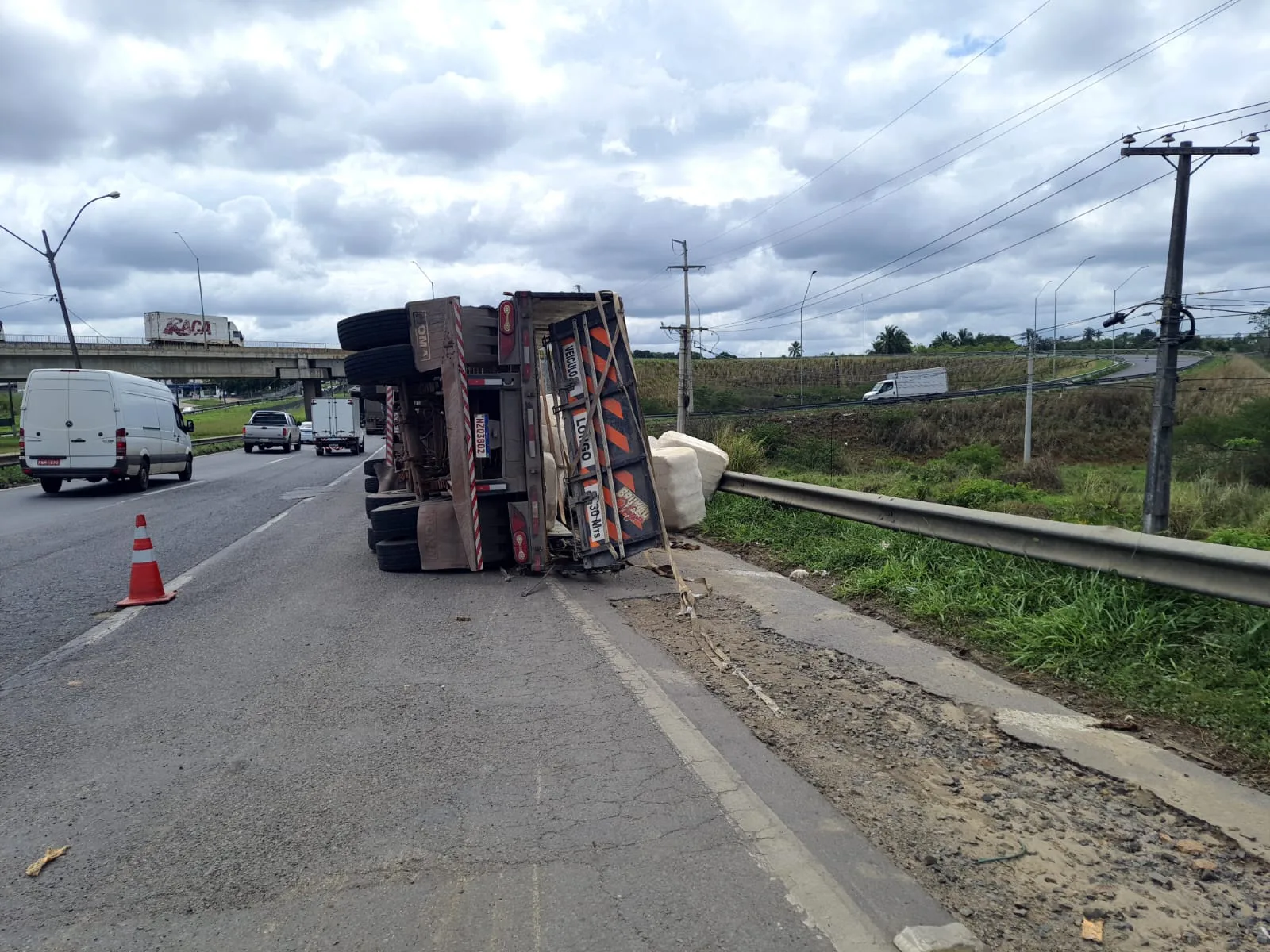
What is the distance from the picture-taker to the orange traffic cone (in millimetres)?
8055

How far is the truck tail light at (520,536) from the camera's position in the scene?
9383mm

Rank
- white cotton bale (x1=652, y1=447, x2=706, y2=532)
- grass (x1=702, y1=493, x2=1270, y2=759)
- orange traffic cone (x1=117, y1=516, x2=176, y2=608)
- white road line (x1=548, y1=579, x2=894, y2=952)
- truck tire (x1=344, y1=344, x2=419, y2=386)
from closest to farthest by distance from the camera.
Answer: white road line (x1=548, y1=579, x2=894, y2=952) → grass (x1=702, y1=493, x2=1270, y2=759) → orange traffic cone (x1=117, y1=516, x2=176, y2=608) → truck tire (x1=344, y1=344, x2=419, y2=386) → white cotton bale (x1=652, y1=447, x2=706, y2=532)

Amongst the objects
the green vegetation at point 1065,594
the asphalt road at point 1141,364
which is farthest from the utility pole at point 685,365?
the asphalt road at point 1141,364

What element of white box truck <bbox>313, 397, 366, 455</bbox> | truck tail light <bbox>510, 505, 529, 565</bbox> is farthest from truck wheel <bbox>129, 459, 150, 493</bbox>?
white box truck <bbox>313, 397, 366, 455</bbox>

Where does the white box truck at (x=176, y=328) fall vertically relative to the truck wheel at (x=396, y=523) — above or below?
above

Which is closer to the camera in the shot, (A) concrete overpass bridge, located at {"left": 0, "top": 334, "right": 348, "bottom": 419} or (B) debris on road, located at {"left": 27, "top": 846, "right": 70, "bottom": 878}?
(B) debris on road, located at {"left": 27, "top": 846, "right": 70, "bottom": 878}

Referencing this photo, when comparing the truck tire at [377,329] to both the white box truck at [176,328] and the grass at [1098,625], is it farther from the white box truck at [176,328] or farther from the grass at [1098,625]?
the white box truck at [176,328]

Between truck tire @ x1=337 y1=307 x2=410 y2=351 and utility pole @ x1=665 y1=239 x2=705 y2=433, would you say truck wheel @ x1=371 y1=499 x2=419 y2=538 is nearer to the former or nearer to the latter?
truck tire @ x1=337 y1=307 x2=410 y2=351

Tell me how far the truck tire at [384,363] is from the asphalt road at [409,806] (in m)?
3.39

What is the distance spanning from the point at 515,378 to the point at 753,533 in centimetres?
362

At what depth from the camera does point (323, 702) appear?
5.28 meters

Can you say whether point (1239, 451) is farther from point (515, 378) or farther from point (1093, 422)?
point (515, 378)

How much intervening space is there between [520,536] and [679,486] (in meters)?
3.03

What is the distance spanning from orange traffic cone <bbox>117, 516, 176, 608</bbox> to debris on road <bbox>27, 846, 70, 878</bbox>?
4888 millimetres
